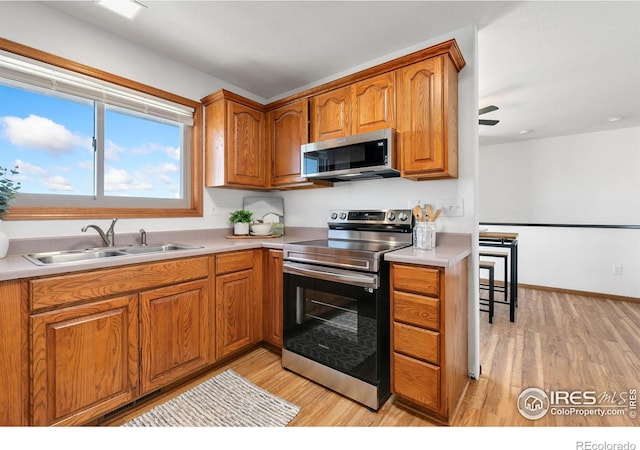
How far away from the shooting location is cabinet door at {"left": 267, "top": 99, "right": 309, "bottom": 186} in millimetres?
2502

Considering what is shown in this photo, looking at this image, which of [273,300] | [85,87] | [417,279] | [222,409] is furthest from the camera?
[273,300]

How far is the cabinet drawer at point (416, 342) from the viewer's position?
1.50 meters

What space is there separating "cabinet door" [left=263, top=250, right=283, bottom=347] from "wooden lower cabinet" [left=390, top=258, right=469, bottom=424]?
0.94 m

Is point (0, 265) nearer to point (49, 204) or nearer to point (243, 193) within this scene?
point (49, 204)

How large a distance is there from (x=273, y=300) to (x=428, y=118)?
174 centimetres

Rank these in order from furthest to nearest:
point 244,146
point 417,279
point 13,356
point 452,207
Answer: point 244,146
point 452,207
point 417,279
point 13,356

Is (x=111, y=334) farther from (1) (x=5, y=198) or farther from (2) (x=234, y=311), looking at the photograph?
(1) (x=5, y=198)

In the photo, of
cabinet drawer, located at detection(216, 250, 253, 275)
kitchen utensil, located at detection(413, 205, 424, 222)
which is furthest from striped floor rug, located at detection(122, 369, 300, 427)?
kitchen utensil, located at detection(413, 205, 424, 222)

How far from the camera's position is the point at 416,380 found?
5.15 ft

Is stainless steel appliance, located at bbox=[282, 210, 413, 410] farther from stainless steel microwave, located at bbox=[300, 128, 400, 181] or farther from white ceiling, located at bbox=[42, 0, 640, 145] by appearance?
white ceiling, located at bbox=[42, 0, 640, 145]

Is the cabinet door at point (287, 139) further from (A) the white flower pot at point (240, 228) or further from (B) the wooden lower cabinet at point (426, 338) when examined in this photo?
(B) the wooden lower cabinet at point (426, 338)

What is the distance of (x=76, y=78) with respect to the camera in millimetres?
1891

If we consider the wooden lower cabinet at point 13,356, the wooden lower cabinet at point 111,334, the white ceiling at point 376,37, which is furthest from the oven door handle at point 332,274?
the white ceiling at point 376,37

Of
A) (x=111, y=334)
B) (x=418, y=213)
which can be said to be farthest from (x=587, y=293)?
(x=111, y=334)
